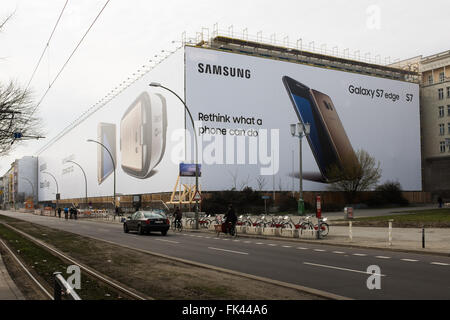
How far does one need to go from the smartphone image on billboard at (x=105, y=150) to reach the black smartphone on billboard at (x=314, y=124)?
32166 mm

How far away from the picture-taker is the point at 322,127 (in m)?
69.5

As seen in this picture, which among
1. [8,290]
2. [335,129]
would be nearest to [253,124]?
[335,129]

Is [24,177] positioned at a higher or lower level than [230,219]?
higher

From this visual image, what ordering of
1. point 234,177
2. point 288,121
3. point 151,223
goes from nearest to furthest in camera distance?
point 151,223, point 234,177, point 288,121

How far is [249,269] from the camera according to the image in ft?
40.3

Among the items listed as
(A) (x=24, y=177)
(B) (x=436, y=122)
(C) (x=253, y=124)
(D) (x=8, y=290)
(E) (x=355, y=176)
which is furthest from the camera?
(A) (x=24, y=177)

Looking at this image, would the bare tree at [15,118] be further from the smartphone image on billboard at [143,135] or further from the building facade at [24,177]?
the building facade at [24,177]

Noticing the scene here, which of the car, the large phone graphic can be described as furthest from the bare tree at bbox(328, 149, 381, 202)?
the car

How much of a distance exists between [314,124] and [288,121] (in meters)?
4.03

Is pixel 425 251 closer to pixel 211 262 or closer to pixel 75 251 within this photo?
pixel 211 262

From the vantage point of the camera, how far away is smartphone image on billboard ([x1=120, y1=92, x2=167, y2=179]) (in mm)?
63953

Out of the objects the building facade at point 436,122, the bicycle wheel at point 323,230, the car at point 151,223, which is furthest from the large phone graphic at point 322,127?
→ the bicycle wheel at point 323,230

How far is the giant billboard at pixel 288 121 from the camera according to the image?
61594 millimetres

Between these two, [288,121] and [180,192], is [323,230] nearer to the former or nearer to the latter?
[180,192]
